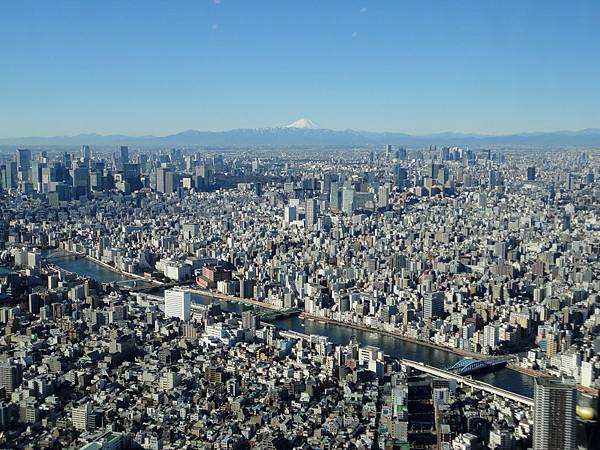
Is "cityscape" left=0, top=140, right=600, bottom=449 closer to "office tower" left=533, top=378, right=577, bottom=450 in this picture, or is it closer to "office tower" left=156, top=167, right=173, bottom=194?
"office tower" left=533, top=378, right=577, bottom=450

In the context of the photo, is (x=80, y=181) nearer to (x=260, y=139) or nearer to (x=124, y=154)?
(x=124, y=154)

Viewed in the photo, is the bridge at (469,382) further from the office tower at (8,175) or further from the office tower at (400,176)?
the office tower at (8,175)

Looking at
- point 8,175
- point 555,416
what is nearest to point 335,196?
point 8,175

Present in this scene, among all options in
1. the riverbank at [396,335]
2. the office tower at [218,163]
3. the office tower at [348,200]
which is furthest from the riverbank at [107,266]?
the office tower at [218,163]

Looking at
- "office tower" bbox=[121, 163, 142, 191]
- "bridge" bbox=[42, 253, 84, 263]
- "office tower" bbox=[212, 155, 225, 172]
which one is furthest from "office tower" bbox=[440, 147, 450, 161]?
"bridge" bbox=[42, 253, 84, 263]

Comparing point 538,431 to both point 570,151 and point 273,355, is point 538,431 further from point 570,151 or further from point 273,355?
point 273,355
